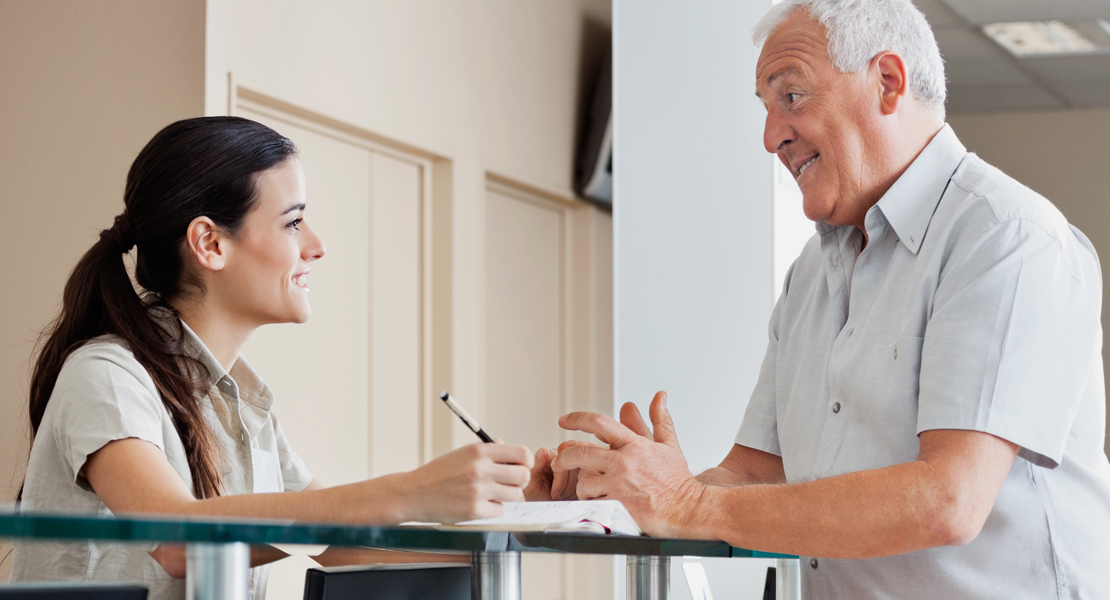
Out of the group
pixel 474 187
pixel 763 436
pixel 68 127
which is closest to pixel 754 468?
pixel 763 436

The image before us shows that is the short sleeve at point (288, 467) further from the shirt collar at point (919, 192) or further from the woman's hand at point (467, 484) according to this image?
the shirt collar at point (919, 192)

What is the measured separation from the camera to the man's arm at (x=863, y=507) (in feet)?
3.36

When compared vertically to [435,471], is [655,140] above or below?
above

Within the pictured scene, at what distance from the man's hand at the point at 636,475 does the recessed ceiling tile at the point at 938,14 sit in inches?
166

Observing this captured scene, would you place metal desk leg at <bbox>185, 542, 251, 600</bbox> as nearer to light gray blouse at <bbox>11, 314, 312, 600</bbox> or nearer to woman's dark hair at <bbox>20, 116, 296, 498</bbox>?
light gray blouse at <bbox>11, 314, 312, 600</bbox>

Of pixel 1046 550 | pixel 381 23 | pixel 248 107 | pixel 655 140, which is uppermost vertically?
pixel 381 23

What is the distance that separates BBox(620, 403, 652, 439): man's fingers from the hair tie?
761 millimetres

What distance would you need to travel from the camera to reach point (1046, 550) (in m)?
1.13

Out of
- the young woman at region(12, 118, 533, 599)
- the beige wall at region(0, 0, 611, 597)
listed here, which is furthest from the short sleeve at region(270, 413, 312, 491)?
the beige wall at region(0, 0, 611, 597)

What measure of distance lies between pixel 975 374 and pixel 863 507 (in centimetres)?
19

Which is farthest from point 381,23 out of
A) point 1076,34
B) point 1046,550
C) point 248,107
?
point 1076,34

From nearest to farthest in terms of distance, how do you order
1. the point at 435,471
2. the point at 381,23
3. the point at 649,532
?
the point at 435,471
the point at 649,532
the point at 381,23

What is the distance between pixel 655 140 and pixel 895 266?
1347 mm

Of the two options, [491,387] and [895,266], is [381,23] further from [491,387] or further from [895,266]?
[895,266]
